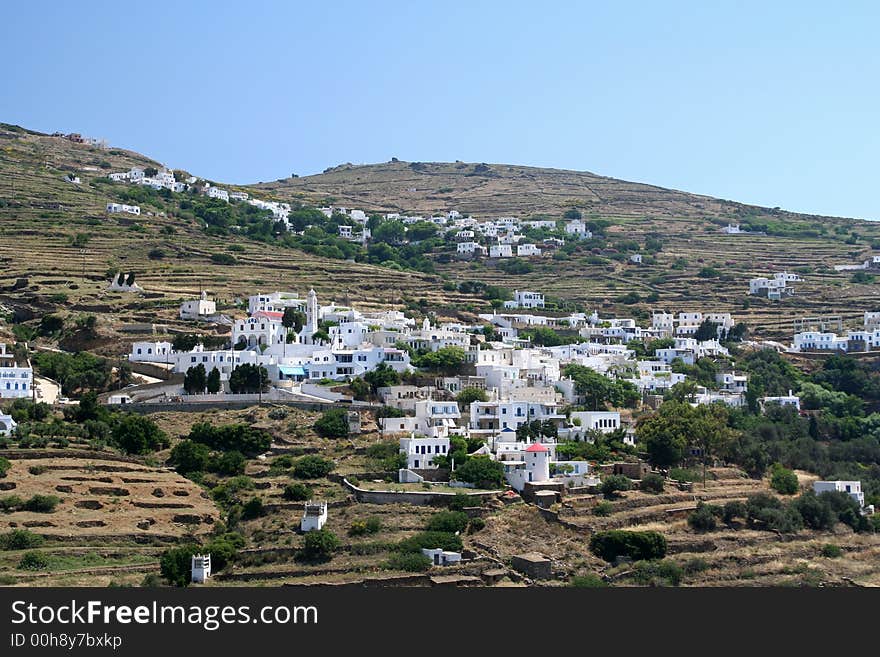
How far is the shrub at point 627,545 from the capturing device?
39625 millimetres

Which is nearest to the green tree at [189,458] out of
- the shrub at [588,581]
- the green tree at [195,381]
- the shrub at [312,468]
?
the shrub at [312,468]

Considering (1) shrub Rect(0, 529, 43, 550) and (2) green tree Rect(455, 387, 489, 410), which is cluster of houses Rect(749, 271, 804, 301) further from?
(1) shrub Rect(0, 529, 43, 550)

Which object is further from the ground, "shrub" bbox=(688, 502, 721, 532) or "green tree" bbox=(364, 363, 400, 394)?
"green tree" bbox=(364, 363, 400, 394)

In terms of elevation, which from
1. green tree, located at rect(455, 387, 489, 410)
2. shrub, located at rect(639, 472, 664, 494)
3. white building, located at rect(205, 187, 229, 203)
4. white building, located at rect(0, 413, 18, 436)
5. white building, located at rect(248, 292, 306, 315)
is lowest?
shrub, located at rect(639, 472, 664, 494)

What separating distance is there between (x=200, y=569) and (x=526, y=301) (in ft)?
128

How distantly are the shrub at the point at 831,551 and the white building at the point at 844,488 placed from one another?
372cm

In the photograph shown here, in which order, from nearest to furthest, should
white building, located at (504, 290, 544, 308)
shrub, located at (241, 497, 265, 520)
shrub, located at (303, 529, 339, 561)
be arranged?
shrub, located at (303, 529, 339, 561)
shrub, located at (241, 497, 265, 520)
white building, located at (504, 290, 544, 308)

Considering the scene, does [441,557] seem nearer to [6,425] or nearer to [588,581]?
[588,581]

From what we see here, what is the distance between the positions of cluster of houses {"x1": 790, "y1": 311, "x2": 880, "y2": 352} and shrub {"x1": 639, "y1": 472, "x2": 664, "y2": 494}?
25891 mm

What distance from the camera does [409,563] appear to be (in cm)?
3722

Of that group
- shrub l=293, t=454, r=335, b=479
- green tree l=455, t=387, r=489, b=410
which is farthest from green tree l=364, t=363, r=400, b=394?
shrub l=293, t=454, r=335, b=479

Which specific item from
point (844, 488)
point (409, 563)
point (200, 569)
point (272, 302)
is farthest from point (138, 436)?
point (844, 488)

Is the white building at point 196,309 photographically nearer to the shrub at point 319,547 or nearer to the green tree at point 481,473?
the green tree at point 481,473

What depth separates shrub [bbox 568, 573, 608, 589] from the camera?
37125 millimetres
